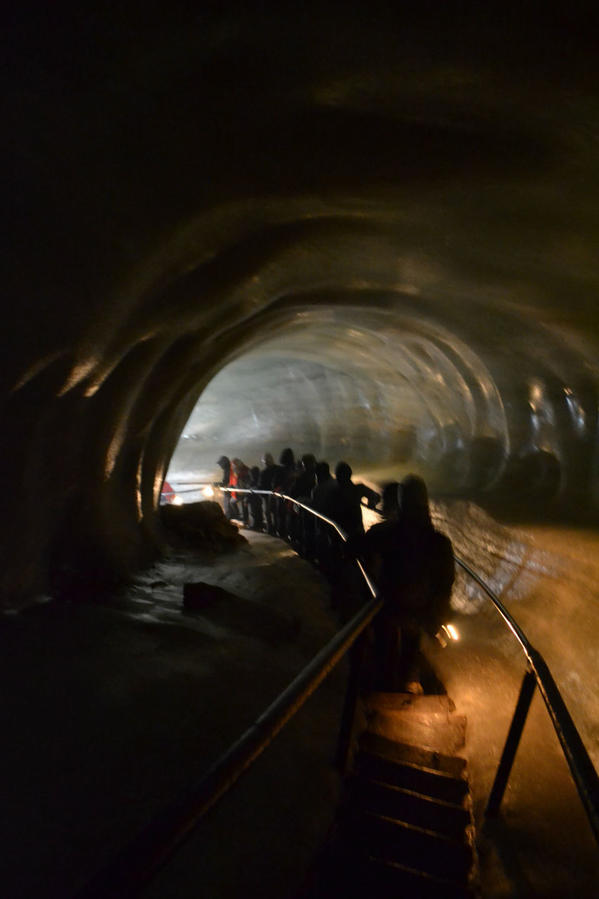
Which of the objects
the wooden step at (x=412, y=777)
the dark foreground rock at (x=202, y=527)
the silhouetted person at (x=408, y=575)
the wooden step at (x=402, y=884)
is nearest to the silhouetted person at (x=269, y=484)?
the dark foreground rock at (x=202, y=527)

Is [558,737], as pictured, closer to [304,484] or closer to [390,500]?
[390,500]

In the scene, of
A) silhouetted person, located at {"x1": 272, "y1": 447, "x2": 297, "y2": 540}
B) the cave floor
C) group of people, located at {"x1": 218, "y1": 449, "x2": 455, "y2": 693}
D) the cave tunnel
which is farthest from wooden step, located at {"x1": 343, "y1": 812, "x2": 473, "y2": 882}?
silhouetted person, located at {"x1": 272, "y1": 447, "x2": 297, "y2": 540}

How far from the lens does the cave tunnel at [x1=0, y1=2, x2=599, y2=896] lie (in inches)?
86.7

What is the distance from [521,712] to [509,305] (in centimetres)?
532

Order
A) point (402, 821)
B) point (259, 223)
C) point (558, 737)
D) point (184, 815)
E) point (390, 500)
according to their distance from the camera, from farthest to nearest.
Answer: point (390, 500) < point (259, 223) < point (402, 821) < point (558, 737) < point (184, 815)

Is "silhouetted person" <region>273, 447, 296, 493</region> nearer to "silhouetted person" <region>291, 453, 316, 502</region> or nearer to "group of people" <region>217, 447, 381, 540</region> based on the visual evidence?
"group of people" <region>217, 447, 381, 540</region>

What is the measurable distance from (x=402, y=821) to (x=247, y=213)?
14.3 ft

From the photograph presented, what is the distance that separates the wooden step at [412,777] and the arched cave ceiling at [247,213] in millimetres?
3143

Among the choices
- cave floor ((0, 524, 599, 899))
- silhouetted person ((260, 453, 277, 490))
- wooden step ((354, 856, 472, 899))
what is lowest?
wooden step ((354, 856, 472, 899))

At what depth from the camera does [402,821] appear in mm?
2764

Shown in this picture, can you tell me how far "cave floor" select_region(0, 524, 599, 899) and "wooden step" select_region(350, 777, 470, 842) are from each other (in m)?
0.15

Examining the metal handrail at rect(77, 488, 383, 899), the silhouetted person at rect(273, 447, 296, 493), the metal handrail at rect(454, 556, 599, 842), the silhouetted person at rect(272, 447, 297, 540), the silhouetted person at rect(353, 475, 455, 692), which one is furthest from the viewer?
the silhouetted person at rect(273, 447, 296, 493)

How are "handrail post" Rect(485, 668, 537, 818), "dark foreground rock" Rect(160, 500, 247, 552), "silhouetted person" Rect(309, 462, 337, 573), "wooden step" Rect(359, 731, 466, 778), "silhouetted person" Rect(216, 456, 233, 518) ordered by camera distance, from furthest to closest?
"silhouetted person" Rect(216, 456, 233, 518), "dark foreground rock" Rect(160, 500, 247, 552), "silhouetted person" Rect(309, 462, 337, 573), "wooden step" Rect(359, 731, 466, 778), "handrail post" Rect(485, 668, 537, 818)

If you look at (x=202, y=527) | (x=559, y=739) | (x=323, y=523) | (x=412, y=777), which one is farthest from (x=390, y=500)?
(x=202, y=527)
